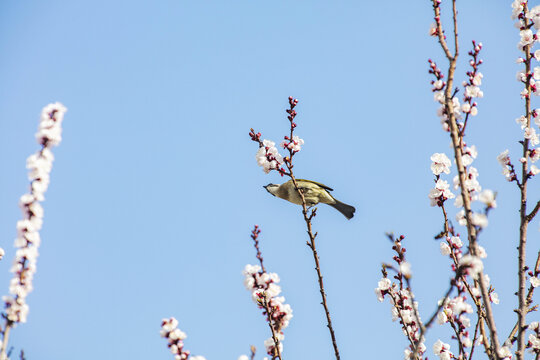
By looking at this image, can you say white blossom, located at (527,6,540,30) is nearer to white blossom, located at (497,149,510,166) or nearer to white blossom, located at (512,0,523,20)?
white blossom, located at (512,0,523,20)

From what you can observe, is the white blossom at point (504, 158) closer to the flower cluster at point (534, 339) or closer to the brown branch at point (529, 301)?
the brown branch at point (529, 301)

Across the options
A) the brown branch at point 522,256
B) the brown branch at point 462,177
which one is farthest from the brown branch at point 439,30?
the brown branch at point 522,256

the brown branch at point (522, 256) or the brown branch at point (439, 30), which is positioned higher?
the brown branch at point (439, 30)

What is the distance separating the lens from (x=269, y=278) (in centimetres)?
475

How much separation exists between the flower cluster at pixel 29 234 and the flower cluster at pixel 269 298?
1839 mm

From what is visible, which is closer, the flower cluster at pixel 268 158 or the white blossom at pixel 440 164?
the white blossom at pixel 440 164

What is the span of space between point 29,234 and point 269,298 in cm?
203

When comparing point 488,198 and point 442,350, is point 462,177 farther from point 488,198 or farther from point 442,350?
point 442,350

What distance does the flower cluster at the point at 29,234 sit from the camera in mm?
3486

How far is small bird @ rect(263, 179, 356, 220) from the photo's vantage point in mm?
9890

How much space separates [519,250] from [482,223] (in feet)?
4.20

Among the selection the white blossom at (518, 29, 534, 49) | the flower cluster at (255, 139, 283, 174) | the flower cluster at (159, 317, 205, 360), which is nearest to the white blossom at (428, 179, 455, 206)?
the white blossom at (518, 29, 534, 49)

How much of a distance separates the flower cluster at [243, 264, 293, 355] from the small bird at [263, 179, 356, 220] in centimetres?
503

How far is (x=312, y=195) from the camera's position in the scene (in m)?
9.98
